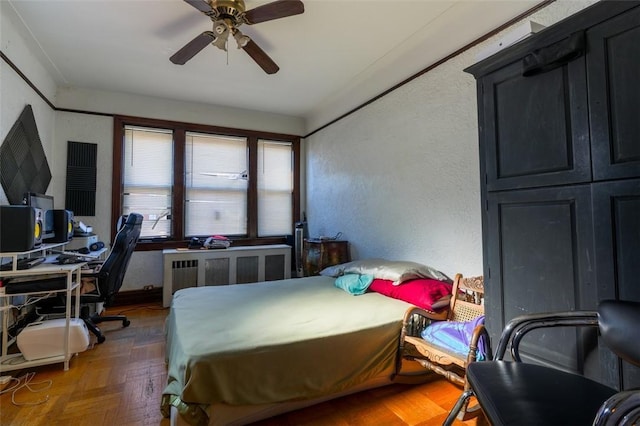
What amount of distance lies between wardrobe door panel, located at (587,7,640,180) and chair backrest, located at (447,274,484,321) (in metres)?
1.13

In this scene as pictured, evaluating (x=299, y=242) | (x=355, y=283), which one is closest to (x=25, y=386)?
(x=355, y=283)

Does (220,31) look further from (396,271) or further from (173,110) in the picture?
(173,110)

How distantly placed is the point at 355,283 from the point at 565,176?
1.78 m

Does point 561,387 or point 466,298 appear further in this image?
point 466,298

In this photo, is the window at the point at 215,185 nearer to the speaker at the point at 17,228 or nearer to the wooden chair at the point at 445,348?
the speaker at the point at 17,228

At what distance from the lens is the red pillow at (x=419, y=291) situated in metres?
2.15

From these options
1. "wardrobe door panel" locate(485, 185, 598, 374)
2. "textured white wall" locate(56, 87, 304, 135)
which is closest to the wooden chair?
"wardrobe door panel" locate(485, 185, 598, 374)

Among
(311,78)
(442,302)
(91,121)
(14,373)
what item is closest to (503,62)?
(442,302)

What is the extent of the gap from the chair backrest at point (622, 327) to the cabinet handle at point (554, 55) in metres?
0.93

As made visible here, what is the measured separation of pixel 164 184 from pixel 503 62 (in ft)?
13.5

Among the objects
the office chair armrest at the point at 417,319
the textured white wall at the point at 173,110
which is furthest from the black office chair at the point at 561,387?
the textured white wall at the point at 173,110

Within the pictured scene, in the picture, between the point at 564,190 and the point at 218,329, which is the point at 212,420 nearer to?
the point at 218,329

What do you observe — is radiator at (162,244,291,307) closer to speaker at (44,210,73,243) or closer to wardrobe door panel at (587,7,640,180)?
speaker at (44,210,73,243)

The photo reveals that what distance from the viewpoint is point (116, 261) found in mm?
2715
